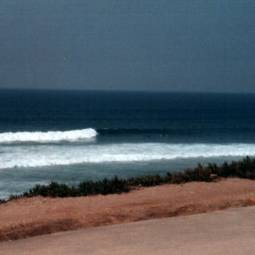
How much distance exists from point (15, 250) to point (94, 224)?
1.37 m

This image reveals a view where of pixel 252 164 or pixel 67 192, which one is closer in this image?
pixel 67 192

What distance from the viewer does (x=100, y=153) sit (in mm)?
28875

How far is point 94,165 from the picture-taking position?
78.4 ft

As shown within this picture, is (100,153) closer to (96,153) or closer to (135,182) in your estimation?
(96,153)

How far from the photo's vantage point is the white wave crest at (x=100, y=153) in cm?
2520

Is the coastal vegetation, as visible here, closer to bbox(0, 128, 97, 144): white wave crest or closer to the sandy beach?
the sandy beach

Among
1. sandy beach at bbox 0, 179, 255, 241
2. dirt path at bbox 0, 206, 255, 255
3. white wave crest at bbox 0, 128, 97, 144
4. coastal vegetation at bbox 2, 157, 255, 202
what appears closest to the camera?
dirt path at bbox 0, 206, 255, 255

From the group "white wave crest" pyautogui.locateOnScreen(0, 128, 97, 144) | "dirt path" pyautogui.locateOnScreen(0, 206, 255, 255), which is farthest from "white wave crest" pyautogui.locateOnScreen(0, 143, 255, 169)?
"dirt path" pyautogui.locateOnScreen(0, 206, 255, 255)

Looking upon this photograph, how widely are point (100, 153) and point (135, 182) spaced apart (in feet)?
58.1

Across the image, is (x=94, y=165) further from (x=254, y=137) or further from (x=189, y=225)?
(x=254, y=137)

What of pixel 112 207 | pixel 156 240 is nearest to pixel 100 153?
pixel 112 207

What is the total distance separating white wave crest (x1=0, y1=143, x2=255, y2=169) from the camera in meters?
25.2

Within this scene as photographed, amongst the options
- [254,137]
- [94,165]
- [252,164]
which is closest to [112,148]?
[94,165]

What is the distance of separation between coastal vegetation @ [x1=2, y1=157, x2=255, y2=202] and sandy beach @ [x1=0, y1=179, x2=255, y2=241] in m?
0.29
